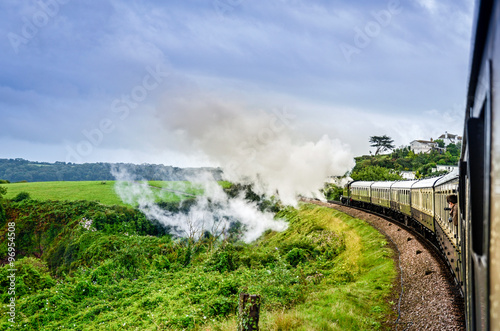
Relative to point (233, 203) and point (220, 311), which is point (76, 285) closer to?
point (220, 311)

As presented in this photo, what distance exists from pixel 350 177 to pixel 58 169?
57.0m

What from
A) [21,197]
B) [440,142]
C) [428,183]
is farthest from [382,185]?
[440,142]

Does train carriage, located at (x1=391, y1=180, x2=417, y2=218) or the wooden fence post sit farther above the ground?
train carriage, located at (x1=391, y1=180, x2=417, y2=218)

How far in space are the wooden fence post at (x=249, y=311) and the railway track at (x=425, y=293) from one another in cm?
309

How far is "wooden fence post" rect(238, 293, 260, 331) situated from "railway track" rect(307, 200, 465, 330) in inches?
121

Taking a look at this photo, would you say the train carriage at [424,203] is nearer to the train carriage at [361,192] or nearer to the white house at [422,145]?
the train carriage at [361,192]

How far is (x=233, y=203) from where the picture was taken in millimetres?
37719

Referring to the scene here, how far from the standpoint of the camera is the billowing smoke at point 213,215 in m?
32.3

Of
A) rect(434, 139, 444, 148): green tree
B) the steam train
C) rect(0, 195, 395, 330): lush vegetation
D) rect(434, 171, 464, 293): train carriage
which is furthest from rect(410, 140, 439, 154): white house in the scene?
the steam train

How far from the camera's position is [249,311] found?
21.5ft

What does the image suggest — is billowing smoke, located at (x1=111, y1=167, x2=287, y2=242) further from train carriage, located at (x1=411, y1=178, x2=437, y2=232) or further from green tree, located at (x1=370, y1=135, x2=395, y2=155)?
green tree, located at (x1=370, y1=135, x2=395, y2=155)

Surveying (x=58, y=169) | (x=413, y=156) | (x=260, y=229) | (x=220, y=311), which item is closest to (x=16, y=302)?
(x=220, y=311)

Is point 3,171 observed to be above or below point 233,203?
above

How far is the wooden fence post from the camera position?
6.53 meters
